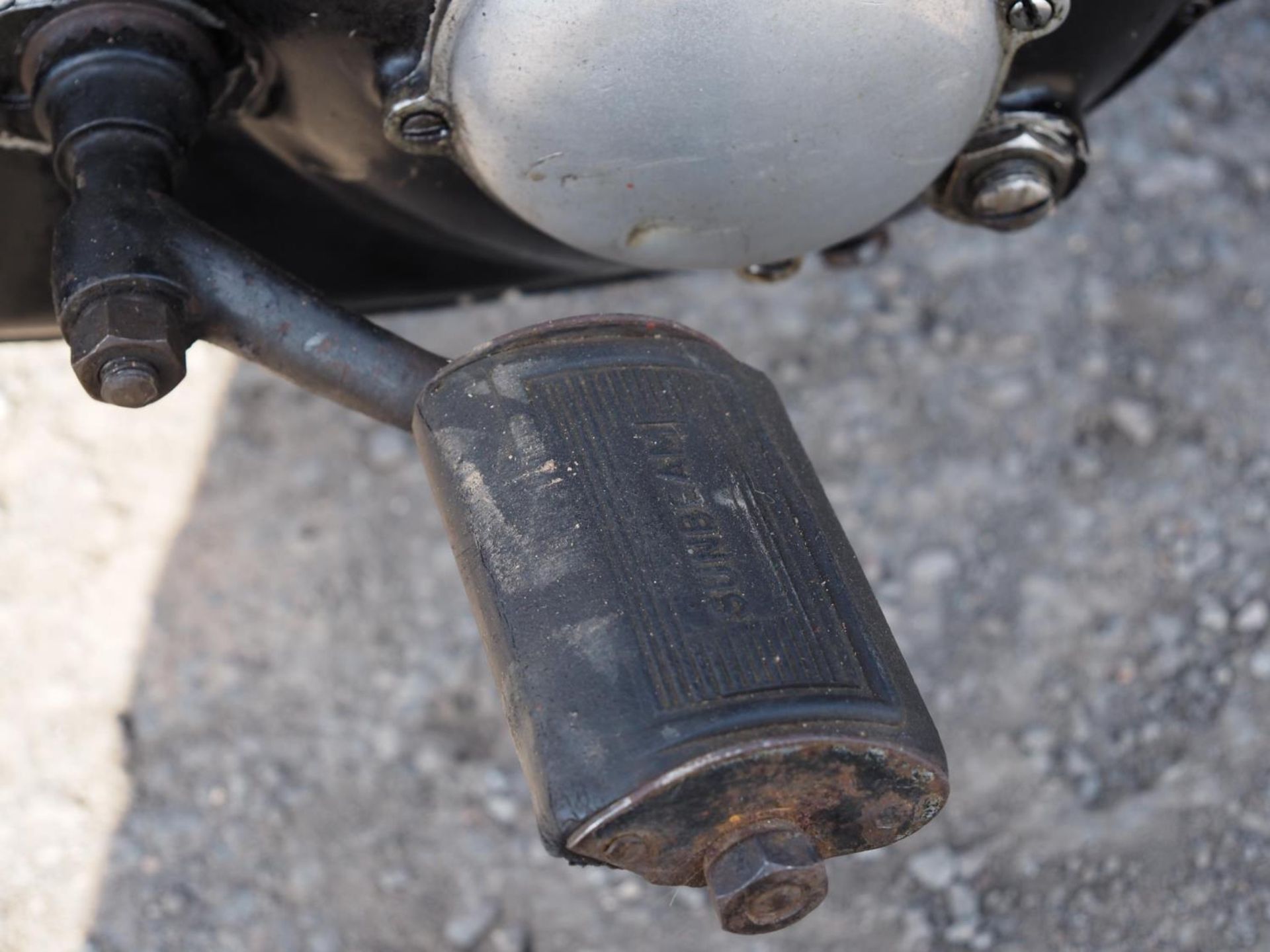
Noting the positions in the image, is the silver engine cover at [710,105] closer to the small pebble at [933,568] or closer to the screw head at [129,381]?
the screw head at [129,381]

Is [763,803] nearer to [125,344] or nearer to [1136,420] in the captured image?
[125,344]

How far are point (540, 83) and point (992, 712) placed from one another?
34.7 inches

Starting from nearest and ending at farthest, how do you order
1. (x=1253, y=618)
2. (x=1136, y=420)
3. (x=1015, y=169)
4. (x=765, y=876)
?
(x=765, y=876) < (x=1015, y=169) < (x=1253, y=618) < (x=1136, y=420)

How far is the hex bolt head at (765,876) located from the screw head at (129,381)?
397 mm

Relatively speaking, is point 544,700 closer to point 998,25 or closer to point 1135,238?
point 998,25

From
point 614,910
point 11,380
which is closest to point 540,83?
point 614,910

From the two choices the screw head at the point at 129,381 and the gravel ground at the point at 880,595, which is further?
the gravel ground at the point at 880,595

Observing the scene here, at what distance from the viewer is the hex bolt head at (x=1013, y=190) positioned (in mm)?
896

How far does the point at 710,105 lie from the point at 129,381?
1.16ft

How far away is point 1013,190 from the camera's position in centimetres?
90

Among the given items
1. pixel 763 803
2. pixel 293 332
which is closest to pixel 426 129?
pixel 293 332

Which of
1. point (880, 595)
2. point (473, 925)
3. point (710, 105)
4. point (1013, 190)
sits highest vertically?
point (710, 105)

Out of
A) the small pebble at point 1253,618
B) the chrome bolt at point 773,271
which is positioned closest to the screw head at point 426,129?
the chrome bolt at point 773,271

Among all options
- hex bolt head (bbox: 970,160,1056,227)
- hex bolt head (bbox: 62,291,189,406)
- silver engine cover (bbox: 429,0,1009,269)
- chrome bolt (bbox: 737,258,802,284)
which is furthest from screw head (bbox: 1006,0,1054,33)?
hex bolt head (bbox: 62,291,189,406)
